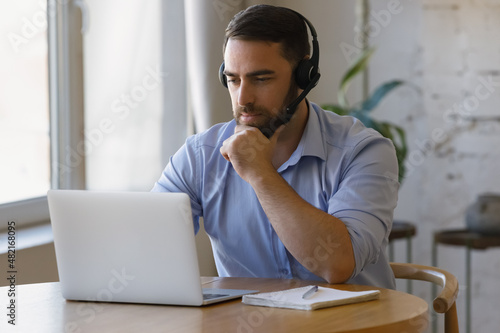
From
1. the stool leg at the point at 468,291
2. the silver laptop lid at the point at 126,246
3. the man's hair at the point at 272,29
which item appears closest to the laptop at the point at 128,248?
the silver laptop lid at the point at 126,246

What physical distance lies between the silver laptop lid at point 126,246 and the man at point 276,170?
30 cm

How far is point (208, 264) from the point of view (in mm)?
2980

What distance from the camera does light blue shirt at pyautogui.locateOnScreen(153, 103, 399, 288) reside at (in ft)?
4.92

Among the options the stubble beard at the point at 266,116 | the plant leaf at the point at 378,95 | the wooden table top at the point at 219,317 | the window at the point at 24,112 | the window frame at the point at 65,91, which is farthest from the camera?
the plant leaf at the point at 378,95

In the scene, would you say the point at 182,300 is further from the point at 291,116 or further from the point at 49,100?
the point at 49,100

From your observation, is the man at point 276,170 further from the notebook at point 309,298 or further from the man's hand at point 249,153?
the notebook at point 309,298

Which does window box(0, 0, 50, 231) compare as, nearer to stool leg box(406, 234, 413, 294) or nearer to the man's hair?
the man's hair

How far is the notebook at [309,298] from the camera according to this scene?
1.16 m

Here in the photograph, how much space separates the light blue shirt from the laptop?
12.8 inches

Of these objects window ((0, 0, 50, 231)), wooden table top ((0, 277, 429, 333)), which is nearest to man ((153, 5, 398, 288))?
wooden table top ((0, 277, 429, 333))

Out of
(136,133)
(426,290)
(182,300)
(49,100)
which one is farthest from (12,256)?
(426,290)

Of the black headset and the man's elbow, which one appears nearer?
the man's elbow

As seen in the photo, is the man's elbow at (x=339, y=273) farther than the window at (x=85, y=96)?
No

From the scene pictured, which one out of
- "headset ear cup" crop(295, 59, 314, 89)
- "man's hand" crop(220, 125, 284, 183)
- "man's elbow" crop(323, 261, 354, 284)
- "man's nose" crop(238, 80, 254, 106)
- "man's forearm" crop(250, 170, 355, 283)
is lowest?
"man's elbow" crop(323, 261, 354, 284)
